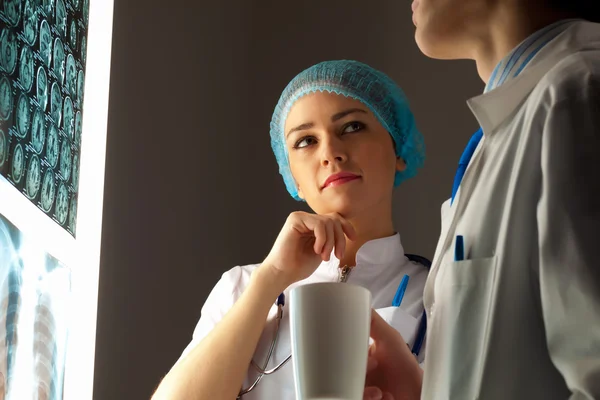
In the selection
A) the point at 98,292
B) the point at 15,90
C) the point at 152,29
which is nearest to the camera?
the point at 15,90

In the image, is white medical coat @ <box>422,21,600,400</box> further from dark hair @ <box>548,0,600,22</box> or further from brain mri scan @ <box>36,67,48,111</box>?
brain mri scan @ <box>36,67,48,111</box>

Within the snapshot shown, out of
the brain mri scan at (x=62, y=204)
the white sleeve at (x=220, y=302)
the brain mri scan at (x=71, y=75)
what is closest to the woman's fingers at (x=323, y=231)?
the white sleeve at (x=220, y=302)

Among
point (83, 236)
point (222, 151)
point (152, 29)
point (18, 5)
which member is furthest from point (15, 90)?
point (222, 151)

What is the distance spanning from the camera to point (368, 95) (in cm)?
158

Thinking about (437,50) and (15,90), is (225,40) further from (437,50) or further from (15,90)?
(437,50)

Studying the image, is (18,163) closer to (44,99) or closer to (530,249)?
(44,99)

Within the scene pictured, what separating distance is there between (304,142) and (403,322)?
1.36 feet

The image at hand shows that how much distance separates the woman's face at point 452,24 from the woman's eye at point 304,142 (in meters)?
0.52

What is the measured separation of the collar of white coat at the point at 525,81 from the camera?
84cm

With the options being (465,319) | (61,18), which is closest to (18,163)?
(61,18)

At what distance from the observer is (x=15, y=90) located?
1335mm

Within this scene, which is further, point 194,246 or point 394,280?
point 194,246

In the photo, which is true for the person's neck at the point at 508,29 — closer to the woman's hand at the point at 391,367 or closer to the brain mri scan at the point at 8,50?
the woman's hand at the point at 391,367

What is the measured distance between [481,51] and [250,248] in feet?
4.08
